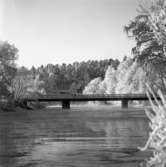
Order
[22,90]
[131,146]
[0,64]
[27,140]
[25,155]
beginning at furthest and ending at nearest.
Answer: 1. [22,90]
2. [0,64]
3. [27,140]
4. [131,146]
5. [25,155]

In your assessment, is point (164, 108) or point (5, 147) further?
point (5, 147)

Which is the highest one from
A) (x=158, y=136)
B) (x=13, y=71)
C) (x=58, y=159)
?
(x=13, y=71)

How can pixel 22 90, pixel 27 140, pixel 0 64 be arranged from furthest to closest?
pixel 22 90 < pixel 0 64 < pixel 27 140

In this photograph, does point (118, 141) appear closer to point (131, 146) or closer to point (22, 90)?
point (131, 146)

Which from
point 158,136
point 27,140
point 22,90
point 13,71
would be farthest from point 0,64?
point 158,136

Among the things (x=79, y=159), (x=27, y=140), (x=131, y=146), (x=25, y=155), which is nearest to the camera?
(x=79, y=159)

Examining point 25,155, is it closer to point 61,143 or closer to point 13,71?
point 61,143

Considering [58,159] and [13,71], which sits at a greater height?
[13,71]

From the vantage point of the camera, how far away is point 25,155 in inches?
715

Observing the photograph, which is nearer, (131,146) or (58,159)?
(58,159)

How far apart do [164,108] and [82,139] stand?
17.3 metres

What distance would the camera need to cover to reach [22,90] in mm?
91500

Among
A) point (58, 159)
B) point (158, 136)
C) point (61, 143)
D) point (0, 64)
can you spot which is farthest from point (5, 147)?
point (0, 64)

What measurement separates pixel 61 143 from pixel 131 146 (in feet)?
11.5
